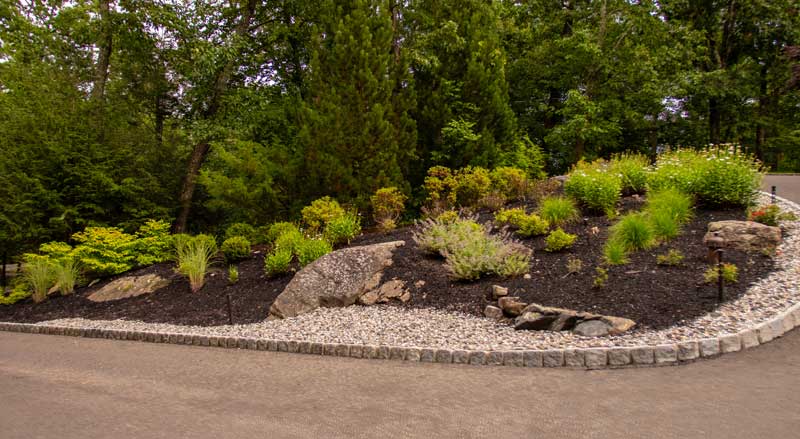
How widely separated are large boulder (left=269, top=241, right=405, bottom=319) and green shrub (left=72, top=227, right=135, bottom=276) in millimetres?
4871

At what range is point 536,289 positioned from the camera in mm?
6270

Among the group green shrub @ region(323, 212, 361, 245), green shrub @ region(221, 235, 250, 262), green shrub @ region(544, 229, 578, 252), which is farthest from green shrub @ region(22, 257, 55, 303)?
green shrub @ region(544, 229, 578, 252)

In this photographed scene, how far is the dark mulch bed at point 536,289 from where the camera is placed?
18.4ft

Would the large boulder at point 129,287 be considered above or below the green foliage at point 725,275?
below

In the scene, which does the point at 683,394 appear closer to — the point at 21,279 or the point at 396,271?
the point at 396,271

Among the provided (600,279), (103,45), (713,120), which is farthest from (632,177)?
(103,45)

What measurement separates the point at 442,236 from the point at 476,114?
6.15 m

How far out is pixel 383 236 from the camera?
381 inches

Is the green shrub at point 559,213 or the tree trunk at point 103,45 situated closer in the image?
the green shrub at point 559,213

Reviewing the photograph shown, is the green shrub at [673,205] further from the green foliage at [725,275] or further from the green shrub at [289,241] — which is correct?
the green shrub at [289,241]

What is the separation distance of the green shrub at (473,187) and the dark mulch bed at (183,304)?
4.62 m

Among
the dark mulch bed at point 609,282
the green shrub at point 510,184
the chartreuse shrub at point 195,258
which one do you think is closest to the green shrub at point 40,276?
the chartreuse shrub at point 195,258

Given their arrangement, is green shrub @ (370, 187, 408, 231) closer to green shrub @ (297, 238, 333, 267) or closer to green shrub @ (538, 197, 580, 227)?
green shrub @ (297, 238, 333, 267)

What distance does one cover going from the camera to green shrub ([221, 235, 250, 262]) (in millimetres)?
9630
